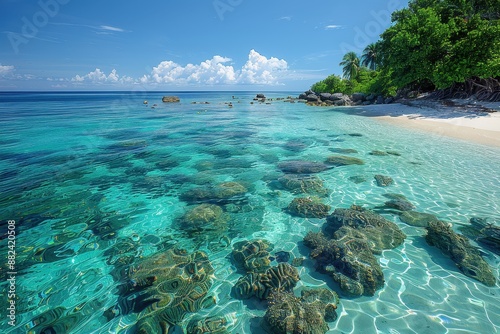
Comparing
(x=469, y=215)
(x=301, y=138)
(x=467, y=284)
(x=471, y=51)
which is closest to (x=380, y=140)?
(x=301, y=138)

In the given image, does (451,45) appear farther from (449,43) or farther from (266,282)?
(266,282)

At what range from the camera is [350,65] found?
2527 inches

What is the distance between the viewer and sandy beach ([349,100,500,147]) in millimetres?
17188

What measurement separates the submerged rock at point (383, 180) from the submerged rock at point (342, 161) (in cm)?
196

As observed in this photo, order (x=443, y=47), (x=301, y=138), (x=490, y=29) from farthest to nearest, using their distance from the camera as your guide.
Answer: (x=443, y=47), (x=490, y=29), (x=301, y=138)

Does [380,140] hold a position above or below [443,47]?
below

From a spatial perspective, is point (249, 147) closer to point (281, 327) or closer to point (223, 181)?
point (223, 181)

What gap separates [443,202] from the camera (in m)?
7.55

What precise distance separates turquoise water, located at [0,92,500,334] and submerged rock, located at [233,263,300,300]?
173 millimetres

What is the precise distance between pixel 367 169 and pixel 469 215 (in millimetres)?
4333

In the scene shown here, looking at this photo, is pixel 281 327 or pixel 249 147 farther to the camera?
pixel 249 147

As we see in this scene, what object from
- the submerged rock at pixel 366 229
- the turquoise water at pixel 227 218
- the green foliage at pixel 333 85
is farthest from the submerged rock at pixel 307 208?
the green foliage at pixel 333 85

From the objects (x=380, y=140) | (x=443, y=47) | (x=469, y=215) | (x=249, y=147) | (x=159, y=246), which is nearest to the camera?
(x=159, y=246)

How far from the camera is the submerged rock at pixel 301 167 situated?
1049cm
